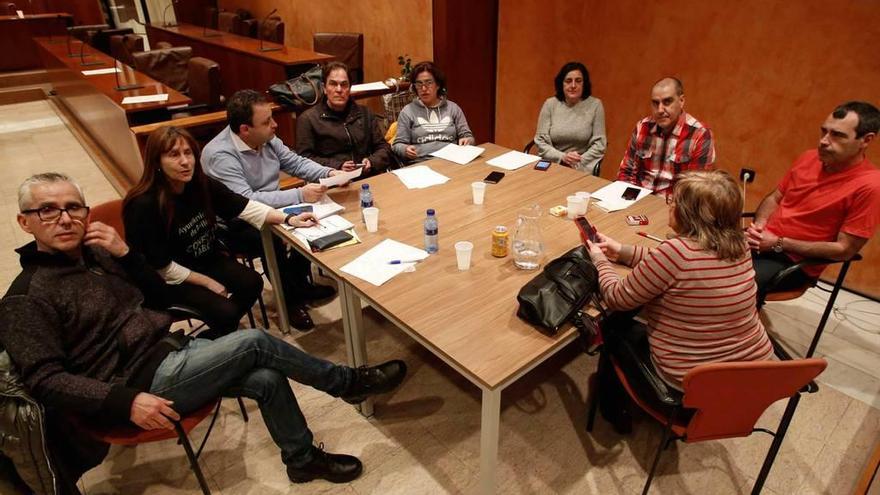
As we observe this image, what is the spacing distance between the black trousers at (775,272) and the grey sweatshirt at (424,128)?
77.5 inches

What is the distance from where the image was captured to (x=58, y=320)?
1604mm

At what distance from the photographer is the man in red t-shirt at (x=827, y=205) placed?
7.17 ft

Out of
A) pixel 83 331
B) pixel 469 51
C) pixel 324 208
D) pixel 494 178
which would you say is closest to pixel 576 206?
pixel 494 178

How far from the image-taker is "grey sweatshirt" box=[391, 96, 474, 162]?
3453mm

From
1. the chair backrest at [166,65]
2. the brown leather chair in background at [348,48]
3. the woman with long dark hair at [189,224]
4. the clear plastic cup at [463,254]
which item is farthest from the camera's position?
the brown leather chair in background at [348,48]

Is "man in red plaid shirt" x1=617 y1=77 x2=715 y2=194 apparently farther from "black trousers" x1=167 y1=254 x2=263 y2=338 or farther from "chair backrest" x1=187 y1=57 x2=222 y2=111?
"chair backrest" x1=187 y1=57 x2=222 y2=111

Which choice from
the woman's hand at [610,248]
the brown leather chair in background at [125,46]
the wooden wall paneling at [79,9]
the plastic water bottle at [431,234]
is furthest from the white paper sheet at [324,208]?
the wooden wall paneling at [79,9]

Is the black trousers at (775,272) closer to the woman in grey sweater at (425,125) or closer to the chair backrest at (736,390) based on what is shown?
the chair backrest at (736,390)

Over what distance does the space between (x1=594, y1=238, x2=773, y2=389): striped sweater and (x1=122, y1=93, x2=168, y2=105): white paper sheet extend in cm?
336

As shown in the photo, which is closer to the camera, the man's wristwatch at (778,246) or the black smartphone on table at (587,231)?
the black smartphone on table at (587,231)

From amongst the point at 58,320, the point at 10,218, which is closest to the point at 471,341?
the point at 58,320

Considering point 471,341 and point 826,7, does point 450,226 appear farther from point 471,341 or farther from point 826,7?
point 826,7

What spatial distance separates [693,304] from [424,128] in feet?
7.50

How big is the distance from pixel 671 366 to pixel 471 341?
0.67 m
